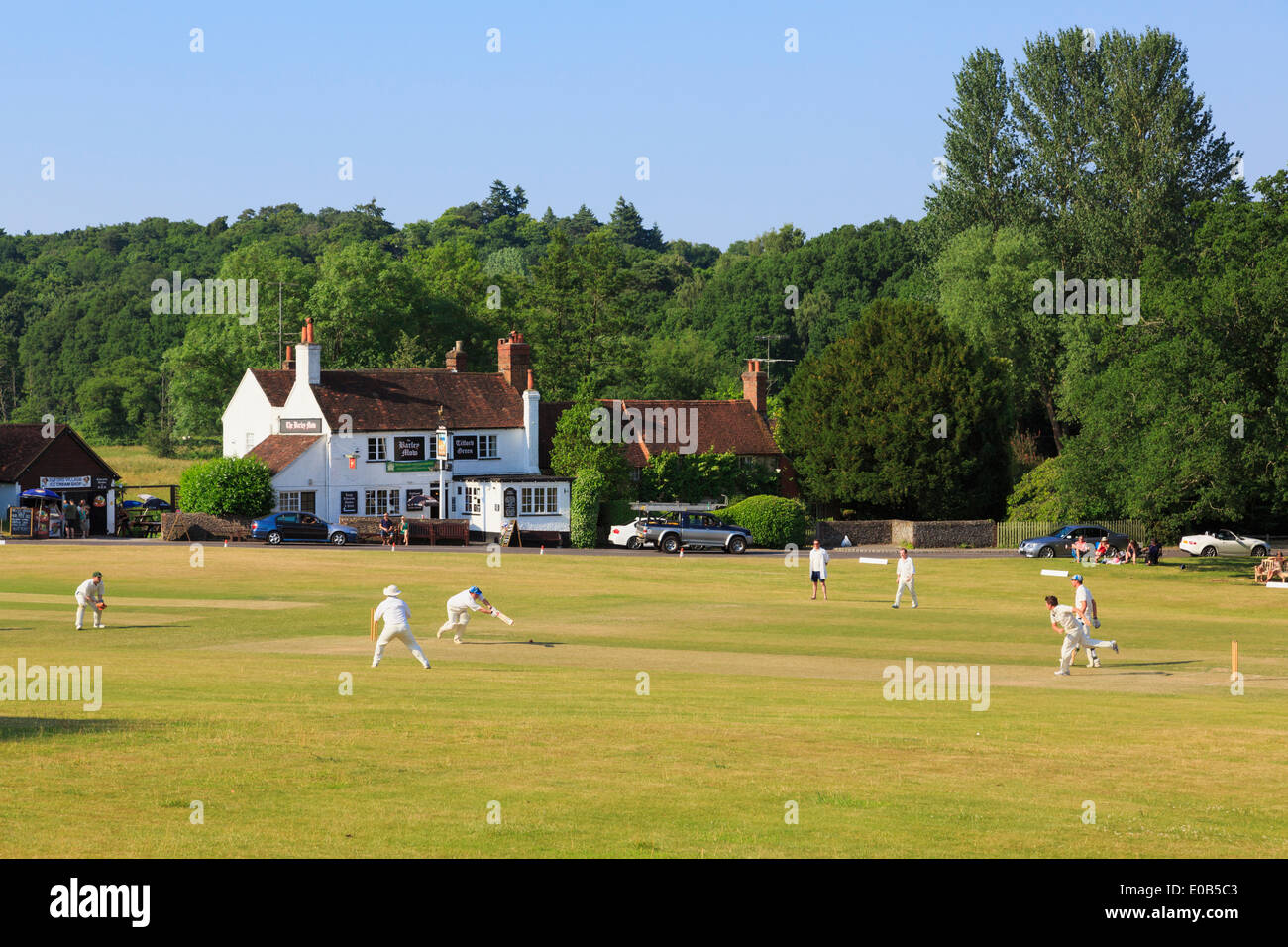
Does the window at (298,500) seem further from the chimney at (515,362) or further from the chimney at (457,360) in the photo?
the chimney at (515,362)

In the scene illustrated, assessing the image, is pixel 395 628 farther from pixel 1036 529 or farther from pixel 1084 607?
pixel 1036 529

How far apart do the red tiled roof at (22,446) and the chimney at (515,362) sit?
73.5ft

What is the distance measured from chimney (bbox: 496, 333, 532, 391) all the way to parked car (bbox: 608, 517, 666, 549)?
51.4 feet

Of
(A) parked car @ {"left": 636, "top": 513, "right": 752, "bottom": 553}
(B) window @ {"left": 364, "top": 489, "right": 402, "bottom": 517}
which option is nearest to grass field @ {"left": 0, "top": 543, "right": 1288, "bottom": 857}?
→ (A) parked car @ {"left": 636, "top": 513, "right": 752, "bottom": 553}

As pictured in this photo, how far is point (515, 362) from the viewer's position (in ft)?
265

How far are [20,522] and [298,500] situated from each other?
1307 cm

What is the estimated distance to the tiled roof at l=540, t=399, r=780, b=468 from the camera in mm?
78188

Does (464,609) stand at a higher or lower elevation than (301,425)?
lower

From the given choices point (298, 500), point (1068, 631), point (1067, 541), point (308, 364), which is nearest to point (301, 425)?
point (308, 364)

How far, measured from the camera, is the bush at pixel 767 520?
70.4 m

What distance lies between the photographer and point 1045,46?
93375 millimetres

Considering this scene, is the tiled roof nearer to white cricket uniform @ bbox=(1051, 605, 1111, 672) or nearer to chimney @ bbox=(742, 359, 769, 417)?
chimney @ bbox=(742, 359, 769, 417)
